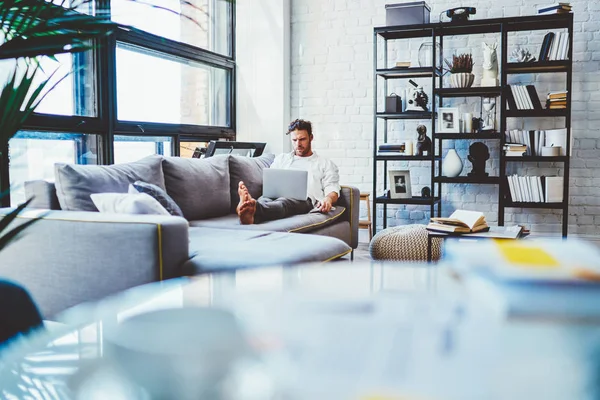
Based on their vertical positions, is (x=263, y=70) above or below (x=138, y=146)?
above

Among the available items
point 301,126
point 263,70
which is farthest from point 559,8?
point 263,70

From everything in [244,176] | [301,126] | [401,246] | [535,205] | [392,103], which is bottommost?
[401,246]

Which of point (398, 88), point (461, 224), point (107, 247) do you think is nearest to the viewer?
point (107, 247)

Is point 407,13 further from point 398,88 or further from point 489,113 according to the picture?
point 489,113

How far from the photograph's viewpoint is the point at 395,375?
2.39 ft

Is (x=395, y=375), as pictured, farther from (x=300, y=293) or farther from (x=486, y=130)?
(x=486, y=130)

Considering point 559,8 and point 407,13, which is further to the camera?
point 407,13

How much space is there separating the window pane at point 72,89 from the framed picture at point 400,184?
2.54 meters

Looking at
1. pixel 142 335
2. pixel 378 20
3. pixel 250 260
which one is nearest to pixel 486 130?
pixel 378 20

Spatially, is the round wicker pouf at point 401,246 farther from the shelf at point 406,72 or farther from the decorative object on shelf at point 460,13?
the decorative object on shelf at point 460,13

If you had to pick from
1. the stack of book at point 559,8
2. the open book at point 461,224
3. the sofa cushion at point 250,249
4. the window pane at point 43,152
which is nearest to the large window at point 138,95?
the window pane at point 43,152

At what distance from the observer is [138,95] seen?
434 cm

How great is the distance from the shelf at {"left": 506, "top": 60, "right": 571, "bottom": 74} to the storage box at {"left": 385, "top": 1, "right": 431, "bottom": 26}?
32.5 inches

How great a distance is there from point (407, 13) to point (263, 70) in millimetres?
1490
